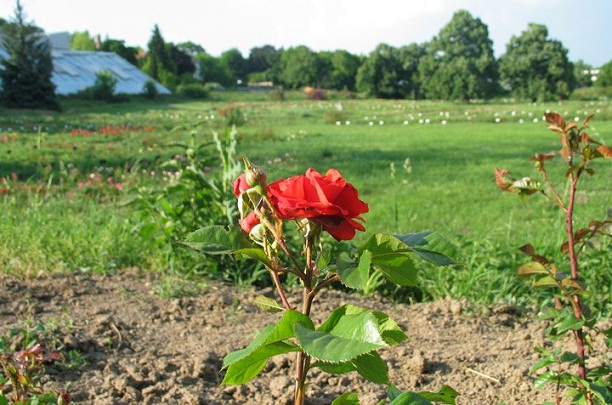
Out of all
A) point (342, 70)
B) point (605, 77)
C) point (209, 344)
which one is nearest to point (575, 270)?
point (209, 344)

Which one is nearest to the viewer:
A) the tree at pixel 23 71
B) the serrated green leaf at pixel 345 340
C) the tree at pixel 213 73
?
the serrated green leaf at pixel 345 340

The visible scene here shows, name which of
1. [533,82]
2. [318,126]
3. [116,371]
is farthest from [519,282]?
[533,82]

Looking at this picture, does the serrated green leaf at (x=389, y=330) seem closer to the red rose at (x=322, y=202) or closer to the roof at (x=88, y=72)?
the red rose at (x=322, y=202)

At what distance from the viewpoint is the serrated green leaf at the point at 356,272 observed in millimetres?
824

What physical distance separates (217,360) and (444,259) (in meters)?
1.36

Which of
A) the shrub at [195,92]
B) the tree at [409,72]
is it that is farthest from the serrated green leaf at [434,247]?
the tree at [409,72]

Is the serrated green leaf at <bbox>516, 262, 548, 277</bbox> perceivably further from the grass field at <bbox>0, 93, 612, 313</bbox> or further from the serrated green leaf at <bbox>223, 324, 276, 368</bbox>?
the serrated green leaf at <bbox>223, 324, 276, 368</bbox>

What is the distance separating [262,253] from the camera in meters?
0.92

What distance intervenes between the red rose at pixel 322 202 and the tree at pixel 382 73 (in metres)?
36.9

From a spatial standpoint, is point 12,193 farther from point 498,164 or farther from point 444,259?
point 498,164

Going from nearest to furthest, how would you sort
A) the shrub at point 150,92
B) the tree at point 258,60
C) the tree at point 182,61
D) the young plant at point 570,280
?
the young plant at point 570,280 < the shrub at point 150,92 < the tree at point 182,61 < the tree at point 258,60

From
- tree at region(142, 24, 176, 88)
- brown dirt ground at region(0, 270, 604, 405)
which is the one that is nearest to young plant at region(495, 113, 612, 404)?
brown dirt ground at region(0, 270, 604, 405)

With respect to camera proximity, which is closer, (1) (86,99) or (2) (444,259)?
(2) (444,259)

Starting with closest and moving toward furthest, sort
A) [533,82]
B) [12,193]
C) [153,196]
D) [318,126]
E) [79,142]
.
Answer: [153,196] < [12,193] < [79,142] < [318,126] < [533,82]
